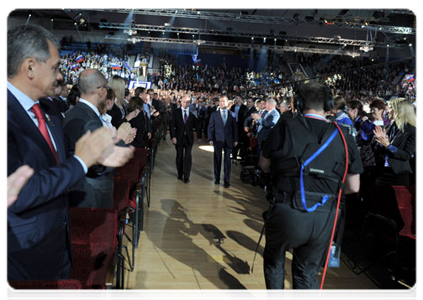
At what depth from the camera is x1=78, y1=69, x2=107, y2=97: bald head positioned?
2.54m

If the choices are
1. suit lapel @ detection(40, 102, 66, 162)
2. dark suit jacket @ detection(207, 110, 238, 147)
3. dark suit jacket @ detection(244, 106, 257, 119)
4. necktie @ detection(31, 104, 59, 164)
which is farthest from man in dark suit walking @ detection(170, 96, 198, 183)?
necktie @ detection(31, 104, 59, 164)

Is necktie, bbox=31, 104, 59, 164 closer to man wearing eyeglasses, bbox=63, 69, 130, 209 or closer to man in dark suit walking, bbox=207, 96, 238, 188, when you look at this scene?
man wearing eyeglasses, bbox=63, 69, 130, 209

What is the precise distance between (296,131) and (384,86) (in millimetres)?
17756

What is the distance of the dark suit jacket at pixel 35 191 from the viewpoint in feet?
4.13

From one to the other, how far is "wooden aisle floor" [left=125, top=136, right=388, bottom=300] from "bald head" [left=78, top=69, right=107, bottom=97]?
5.03 ft

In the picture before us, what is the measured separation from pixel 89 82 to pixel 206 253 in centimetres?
210

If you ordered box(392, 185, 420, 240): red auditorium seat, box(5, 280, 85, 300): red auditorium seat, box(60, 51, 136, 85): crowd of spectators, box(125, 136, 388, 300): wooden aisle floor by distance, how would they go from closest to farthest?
box(5, 280, 85, 300): red auditorium seat → box(125, 136, 388, 300): wooden aisle floor → box(392, 185, 420, 240): red auditorium seat → box(60, 51, 136, 85): crowd of spectators

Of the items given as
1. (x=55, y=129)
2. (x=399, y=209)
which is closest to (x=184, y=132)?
(x=399, y=209)

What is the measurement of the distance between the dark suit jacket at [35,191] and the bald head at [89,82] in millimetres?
919

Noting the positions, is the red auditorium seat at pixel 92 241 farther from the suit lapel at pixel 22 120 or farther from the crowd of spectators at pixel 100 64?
the crowd of spectators at pixel 100 64

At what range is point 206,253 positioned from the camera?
3902mm

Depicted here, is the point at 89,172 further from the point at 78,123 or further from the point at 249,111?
the point at 249,111

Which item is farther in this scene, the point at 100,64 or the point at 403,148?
the point at 100,64

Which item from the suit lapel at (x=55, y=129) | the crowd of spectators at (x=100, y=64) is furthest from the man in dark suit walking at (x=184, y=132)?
the crowd of spectators at (x=100, y=64)
